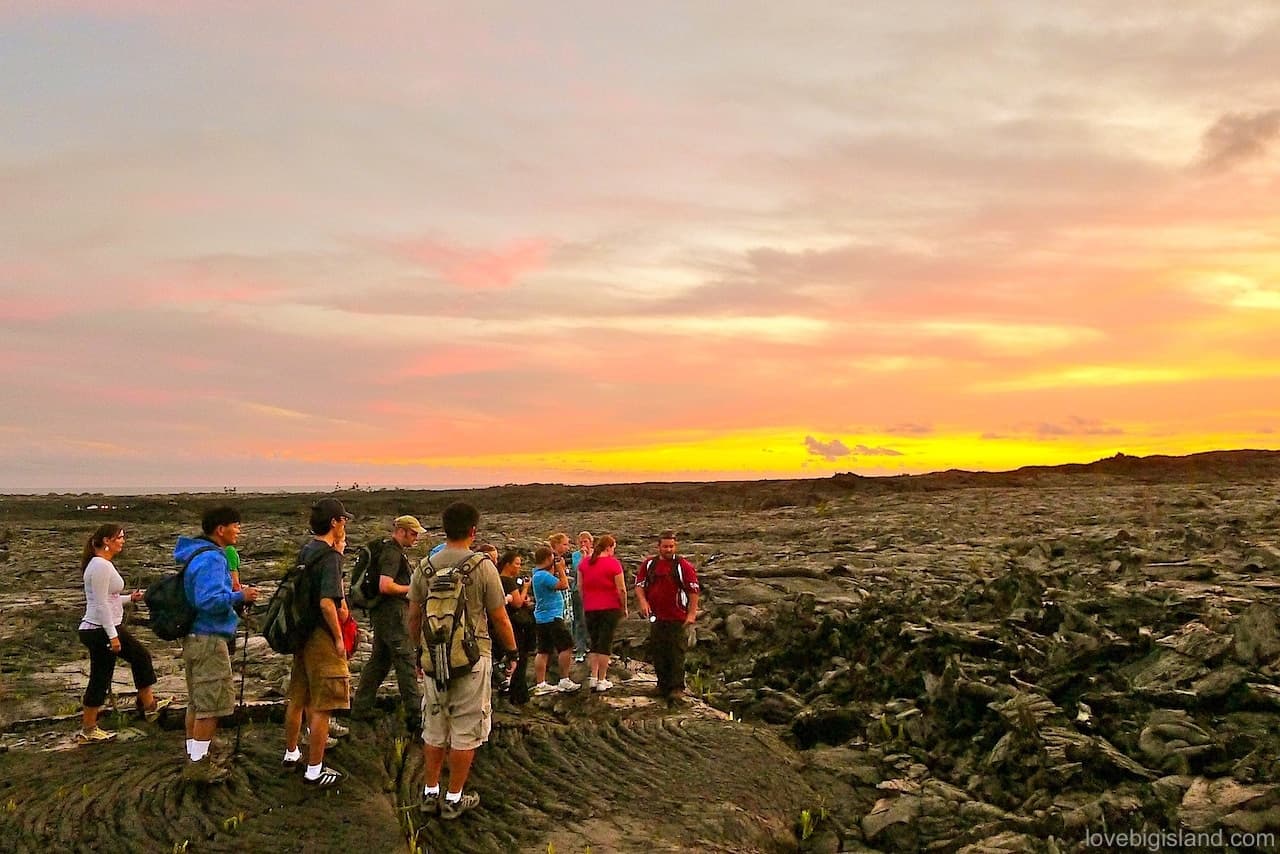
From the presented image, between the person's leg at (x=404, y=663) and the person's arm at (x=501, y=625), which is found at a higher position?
the person's arm at (x=501, y=625)

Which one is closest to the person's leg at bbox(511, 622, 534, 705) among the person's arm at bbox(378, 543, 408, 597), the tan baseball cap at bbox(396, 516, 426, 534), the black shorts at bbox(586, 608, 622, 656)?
the black shorts at bbox(586, 608, 622, 656)

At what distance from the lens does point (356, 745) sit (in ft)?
35.8

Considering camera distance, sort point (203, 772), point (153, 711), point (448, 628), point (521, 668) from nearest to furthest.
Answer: point (448, 628) < point (203, 772) < point (153, 711) < point (521, 668)

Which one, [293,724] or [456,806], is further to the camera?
[293,724]

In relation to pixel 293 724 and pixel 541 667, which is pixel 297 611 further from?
pixel 541 667

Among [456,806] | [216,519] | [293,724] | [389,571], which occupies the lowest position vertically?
[456,806]

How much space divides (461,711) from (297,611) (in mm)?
2085

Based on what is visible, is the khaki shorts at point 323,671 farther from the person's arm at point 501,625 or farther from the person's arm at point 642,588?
the person's arm at point 642,588

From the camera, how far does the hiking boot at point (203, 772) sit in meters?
9.65

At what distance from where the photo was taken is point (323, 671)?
9398mm

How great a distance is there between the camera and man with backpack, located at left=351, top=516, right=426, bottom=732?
1063 cm

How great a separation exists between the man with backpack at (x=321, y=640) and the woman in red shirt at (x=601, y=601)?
4.93 metres

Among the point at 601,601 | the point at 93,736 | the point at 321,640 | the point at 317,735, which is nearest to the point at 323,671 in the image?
the point at 321,640

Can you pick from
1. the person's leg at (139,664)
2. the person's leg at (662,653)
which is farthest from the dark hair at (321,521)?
the person's leg at (662,653)
